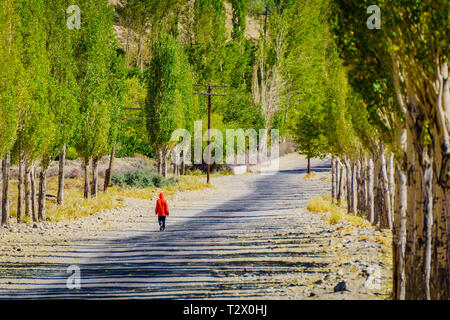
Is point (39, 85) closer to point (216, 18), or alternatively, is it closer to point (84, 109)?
point (84, 109)

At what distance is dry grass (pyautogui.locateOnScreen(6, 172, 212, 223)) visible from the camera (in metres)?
29.8

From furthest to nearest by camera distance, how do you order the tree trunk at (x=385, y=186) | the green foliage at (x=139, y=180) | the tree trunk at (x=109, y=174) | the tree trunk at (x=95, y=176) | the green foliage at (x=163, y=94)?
the green foliage at (x=163, y=94) < the green foliage at (x=139, y=180) < the tree trunk at (x=109, y=174) < the tree trunk at (x=95, y=176) < the tree trunk at (x=385, y=186)

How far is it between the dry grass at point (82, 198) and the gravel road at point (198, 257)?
0.96 m

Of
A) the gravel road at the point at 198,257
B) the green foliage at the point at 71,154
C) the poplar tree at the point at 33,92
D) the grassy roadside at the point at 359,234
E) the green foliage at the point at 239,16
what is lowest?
the gravel road at the point at 198,257

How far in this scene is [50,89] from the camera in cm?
2792

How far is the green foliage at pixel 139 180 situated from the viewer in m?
45.4

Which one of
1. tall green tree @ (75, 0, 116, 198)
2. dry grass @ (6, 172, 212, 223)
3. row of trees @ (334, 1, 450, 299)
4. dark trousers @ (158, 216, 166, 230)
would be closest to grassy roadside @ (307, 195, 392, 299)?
row of trees @ (334, 1, 450, 299)

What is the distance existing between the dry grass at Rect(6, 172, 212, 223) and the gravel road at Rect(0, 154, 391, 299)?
0.96m

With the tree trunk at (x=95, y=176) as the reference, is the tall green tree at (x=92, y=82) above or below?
above

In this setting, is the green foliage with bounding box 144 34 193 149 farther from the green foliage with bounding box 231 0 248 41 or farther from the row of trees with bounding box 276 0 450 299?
the row of trees with bounding box 276 0 450 299

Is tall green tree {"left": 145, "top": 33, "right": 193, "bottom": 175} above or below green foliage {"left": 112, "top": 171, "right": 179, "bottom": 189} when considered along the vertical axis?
above

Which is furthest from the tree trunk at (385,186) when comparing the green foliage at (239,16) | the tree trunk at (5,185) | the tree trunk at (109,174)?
the green foliage at (239,16)

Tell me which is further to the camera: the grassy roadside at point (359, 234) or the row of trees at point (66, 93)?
the row of trees at point (66, 93)

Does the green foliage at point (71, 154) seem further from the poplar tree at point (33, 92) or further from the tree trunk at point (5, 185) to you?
the tree trunk at point (5, 185)
